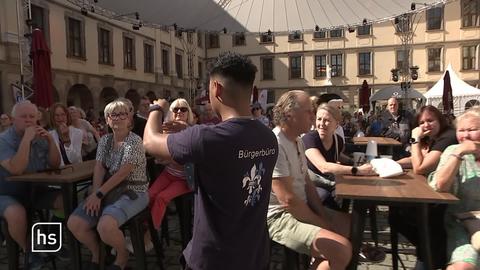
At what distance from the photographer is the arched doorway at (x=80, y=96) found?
18.2 meters

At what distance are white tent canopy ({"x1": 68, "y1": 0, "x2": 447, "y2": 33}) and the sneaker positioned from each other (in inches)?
182

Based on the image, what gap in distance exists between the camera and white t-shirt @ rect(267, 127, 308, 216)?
8.73ft

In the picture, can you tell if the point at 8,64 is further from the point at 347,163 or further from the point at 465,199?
the point at 465,199

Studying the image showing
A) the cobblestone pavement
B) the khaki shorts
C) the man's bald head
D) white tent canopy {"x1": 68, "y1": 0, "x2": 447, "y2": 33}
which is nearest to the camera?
the khaki shorts

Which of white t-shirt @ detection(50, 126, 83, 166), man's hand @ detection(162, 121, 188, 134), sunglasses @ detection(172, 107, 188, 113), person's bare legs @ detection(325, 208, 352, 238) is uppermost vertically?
sunglasses @ detection(172, 107, 188, 113)

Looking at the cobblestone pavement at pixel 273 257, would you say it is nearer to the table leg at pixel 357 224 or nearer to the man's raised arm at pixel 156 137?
the table leg at pixel 357 224

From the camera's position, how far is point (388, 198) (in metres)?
2.57

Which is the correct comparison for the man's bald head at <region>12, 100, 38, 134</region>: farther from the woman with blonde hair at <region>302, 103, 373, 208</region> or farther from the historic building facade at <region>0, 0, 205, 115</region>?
the historic building facade at <region>0, 0, 205, 115</region>

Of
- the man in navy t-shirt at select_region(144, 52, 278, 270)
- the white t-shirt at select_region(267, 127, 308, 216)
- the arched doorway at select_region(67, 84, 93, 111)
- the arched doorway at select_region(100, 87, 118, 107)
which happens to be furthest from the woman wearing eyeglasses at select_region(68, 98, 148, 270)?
the arched doorway at select_region(100, 87, 118, 107)

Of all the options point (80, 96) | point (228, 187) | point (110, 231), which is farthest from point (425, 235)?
point (80, 96)

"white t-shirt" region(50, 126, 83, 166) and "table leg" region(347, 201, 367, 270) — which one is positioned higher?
"white t-shirt" region(50, 126, 83, 166)

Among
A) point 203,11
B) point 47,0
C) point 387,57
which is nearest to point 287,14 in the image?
point 203,11

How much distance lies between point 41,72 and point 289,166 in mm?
5529

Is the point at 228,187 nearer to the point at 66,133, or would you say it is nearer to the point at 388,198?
the point at 388,198
